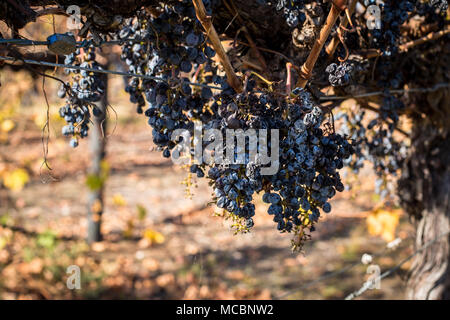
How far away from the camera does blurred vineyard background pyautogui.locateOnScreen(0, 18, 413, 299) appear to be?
157 inches

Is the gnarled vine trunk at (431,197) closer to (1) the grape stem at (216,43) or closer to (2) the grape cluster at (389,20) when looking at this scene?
(2) the grape cluster at (389,20)

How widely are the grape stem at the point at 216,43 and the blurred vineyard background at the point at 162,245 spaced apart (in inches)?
61.5

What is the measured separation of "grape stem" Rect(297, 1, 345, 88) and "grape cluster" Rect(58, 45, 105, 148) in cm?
76

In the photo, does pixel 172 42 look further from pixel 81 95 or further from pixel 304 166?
pixel 304 166

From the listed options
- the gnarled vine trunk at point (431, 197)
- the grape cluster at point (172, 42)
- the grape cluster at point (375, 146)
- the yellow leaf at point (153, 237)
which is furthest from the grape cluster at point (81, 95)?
the yellow leaf at point (153, 237)

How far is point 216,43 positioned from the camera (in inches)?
46.7

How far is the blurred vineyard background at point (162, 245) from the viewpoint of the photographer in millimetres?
3977

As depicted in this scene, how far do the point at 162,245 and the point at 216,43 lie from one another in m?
4.15

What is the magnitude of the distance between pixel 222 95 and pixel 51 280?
348cm

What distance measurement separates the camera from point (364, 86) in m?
1.77

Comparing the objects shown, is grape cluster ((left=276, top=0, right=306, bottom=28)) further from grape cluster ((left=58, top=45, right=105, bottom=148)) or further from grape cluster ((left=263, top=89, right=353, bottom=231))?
grape cluster ((left=58, top=45, right=105, bottom=148))

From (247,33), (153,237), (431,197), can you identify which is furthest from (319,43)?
(153,237)
